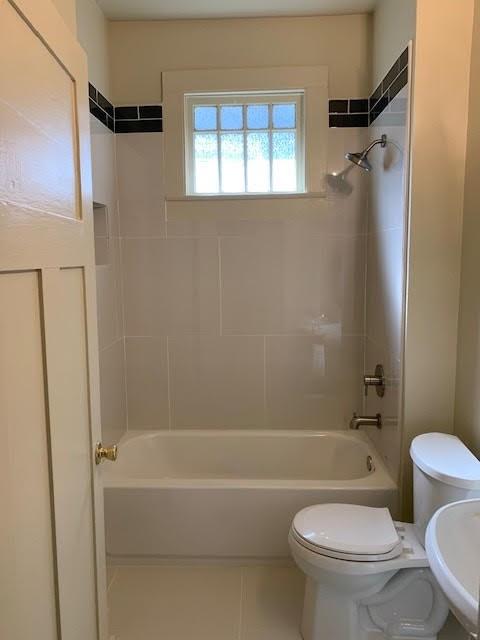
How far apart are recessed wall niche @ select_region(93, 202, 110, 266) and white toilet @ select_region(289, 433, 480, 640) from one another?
1625mm

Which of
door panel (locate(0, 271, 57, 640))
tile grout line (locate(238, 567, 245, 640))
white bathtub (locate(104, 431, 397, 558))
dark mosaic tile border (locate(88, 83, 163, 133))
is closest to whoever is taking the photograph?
door panel (locate(0, 271, 57, 640))

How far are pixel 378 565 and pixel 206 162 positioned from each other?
219 centimetres

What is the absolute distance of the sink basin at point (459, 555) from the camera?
0.94 metres

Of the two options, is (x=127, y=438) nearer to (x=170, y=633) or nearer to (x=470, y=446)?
(x=170, y=633)

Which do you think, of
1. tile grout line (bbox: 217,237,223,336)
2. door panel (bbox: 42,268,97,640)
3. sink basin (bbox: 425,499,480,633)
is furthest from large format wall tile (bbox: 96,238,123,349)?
sink basin (bbox: 425,499,480,633)

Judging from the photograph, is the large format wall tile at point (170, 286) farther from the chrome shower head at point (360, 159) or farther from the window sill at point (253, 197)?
the chrome shower head at point (360, 159)

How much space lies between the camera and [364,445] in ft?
8.78

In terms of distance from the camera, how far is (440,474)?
162 cm

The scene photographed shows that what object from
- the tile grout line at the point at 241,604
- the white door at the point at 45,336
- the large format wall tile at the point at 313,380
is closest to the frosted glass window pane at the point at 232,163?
the large format wall tile at the point at 313,380

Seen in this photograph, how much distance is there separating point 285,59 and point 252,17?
0.27 m

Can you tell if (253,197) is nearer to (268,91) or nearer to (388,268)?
(268,91)

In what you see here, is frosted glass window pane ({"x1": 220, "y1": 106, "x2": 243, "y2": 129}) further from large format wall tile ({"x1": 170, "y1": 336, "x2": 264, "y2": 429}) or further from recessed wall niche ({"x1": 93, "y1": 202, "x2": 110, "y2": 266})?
large format wall tile ({"x1": 170, "y1": 336, "x2": 264, "y2": 429})

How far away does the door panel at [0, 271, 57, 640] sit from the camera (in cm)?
83

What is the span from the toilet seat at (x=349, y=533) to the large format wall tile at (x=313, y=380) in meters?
0.97
